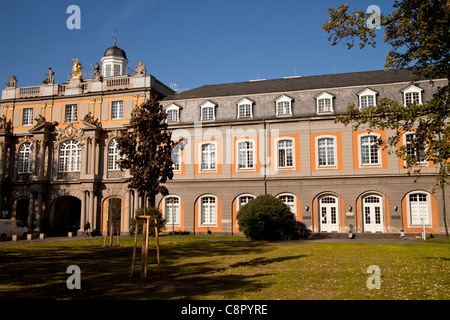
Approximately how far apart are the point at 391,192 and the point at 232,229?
1300cm

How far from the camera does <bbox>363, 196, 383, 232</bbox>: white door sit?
31.5 m

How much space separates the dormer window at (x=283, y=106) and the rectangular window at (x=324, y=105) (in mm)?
2428

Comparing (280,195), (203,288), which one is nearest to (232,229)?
(280,195)

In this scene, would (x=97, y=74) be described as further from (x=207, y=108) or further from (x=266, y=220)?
(x=266, y=220)

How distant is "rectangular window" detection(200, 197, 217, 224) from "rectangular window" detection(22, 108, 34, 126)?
20571 mm

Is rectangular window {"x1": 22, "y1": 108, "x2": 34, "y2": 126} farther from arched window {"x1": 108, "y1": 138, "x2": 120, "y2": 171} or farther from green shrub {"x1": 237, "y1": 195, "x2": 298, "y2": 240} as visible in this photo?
green shrub {"x1": 237, "y1": 195, "x2": 298, "y2": 240}

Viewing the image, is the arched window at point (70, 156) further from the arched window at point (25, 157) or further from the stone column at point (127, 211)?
the stone column at point (127, 211)

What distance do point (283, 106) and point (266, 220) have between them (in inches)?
434

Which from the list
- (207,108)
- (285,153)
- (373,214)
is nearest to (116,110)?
(207,108)

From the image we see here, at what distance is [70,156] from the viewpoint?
40.7 m

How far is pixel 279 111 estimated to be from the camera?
35.0 meters

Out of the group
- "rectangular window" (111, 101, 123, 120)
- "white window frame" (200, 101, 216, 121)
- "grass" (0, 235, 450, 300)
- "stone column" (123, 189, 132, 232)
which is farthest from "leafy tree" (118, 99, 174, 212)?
"rectangular window" (111, 101, 123, 120)

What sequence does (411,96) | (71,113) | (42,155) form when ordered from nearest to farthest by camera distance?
(411,96)
(42,155)
(71,113)
